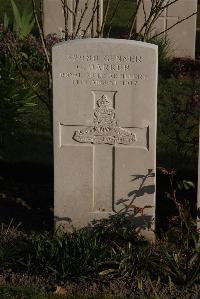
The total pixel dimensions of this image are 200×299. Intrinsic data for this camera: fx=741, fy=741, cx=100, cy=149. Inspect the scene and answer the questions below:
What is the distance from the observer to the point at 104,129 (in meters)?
5.23

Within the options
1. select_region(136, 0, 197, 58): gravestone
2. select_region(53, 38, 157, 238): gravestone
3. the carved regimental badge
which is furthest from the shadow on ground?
select_region(136, 0, 197, 58): gravestone

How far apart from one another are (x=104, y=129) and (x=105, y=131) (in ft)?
0.07

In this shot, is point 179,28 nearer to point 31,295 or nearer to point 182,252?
point 182,252

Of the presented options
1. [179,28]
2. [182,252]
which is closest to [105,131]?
[182,252]

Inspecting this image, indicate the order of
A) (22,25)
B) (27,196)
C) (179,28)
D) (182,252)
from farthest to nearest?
1. (179,28)
2. (22,25)
3. (27,196)
4. (182,252)

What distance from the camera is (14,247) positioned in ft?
17.1

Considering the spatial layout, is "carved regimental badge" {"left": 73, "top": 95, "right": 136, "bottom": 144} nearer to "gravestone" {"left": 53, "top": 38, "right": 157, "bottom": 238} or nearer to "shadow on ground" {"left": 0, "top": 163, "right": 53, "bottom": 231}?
"gravestone" {"left": 53, "top": 38, "right": 157, "bottom": 238}

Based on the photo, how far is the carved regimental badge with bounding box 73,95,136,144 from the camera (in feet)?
17.0

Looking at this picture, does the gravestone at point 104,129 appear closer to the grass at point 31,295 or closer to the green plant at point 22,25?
the grass at point 31,295

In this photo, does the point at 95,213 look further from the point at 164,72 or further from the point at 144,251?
the point at 164,72

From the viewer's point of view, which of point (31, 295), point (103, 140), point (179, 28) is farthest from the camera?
point (179, 28)

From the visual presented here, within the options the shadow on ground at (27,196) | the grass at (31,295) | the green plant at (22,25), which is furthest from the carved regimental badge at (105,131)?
the green plant at (22,25)

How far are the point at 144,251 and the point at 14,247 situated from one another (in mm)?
925

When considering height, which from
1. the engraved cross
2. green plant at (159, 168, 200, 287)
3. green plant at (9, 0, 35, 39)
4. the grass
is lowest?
the grass
